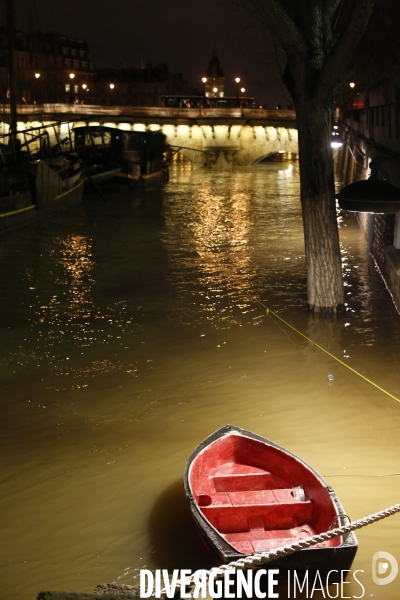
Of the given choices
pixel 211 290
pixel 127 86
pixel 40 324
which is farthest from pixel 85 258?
pixel 127 86

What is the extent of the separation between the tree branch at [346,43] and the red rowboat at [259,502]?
669 cm

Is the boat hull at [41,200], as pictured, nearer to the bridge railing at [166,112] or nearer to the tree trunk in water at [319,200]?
the tree trunk in water at [319,200]

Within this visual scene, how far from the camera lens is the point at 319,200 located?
474 inches

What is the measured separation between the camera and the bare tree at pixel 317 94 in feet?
35.6

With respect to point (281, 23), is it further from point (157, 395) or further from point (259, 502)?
point (259, 502)

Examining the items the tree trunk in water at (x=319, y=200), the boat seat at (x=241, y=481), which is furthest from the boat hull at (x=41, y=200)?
the boat seat at (x=241, y=481)

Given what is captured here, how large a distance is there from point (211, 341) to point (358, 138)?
18.0 m

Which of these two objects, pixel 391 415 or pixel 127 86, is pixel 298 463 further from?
pixel 127 86

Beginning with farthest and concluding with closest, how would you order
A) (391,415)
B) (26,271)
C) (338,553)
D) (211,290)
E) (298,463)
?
1. (26,271)
2. (211,290)
3. (391,415)
4. (298,463)
5. (338,553)

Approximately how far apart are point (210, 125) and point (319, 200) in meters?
55.5

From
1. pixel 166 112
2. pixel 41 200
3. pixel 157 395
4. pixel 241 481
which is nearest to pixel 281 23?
pixel 157 395

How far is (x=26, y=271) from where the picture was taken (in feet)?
55.8

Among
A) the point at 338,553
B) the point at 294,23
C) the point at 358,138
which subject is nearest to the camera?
the point at 338,553

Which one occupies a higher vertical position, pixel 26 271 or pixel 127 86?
pixel 127 86
